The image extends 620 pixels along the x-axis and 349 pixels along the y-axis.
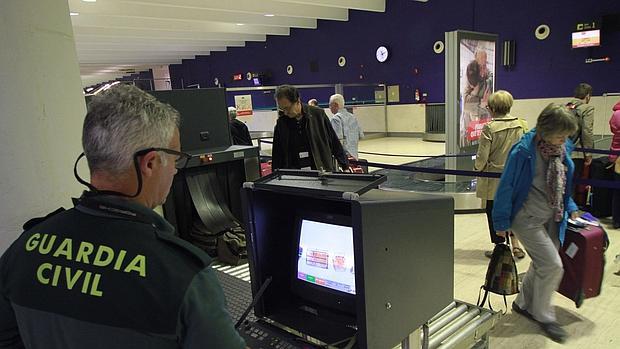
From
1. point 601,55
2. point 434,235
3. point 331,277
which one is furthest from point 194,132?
point 601,55

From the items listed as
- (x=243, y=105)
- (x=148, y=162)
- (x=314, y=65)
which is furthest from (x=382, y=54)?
(x=148, y=162)

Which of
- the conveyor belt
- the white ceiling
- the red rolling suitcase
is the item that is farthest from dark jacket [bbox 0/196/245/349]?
the white ceiling

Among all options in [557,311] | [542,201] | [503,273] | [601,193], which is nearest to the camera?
[542,201]

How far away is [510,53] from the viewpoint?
9008 millimetres

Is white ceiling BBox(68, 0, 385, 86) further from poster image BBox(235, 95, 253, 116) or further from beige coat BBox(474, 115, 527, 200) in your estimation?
beige coat BBox(474, 115, 527, 200)

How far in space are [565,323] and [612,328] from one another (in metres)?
0.24

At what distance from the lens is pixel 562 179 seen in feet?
7.84

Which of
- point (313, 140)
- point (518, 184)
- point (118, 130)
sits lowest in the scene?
point (518, 184)

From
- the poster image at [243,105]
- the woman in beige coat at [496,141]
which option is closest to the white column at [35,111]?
the woman in beige coat at [496,141]

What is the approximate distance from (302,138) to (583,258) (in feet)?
6.95

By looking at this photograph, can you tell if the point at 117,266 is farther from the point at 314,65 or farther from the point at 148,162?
the point at 314,65

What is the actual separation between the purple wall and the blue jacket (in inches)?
186

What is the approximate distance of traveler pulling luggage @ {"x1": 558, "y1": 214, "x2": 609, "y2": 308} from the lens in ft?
8.23

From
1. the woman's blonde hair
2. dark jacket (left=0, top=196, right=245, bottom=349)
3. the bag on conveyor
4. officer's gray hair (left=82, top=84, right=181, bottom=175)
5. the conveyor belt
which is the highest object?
officer's gray hair (left=82, top=84, right=181, bottom=175)
